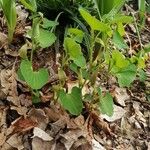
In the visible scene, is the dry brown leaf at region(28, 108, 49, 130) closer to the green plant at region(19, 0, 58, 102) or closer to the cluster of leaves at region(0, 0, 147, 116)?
the cluster of leaves at region(0, 0, 147, 116)

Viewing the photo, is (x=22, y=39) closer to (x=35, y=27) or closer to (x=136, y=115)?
(x=35, y=27)

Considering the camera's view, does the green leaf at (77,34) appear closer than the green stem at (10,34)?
Yes

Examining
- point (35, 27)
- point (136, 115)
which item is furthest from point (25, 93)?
point (136, 115)

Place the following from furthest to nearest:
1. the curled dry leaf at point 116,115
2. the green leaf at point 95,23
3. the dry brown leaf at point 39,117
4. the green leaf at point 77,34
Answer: the curled dry leaf at point 116,115 < the dry brown leaf at point 39,117 < the green leaf at point 77,34 < the green leaf at point 95,23

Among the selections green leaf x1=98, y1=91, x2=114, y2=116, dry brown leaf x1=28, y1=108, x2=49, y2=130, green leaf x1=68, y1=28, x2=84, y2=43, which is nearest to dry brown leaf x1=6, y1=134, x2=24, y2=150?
dry brown leaf x1=28, y1=108, x2=49, y2=130

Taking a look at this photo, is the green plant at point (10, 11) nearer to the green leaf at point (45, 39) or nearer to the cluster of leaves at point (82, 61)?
the cluster of leaves at point (82, 61)

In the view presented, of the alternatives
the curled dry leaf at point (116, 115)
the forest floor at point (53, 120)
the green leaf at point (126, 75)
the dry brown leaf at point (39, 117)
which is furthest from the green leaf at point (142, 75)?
the dry brown leaf at point (39, 117)

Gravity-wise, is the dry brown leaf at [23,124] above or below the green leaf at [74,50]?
below
